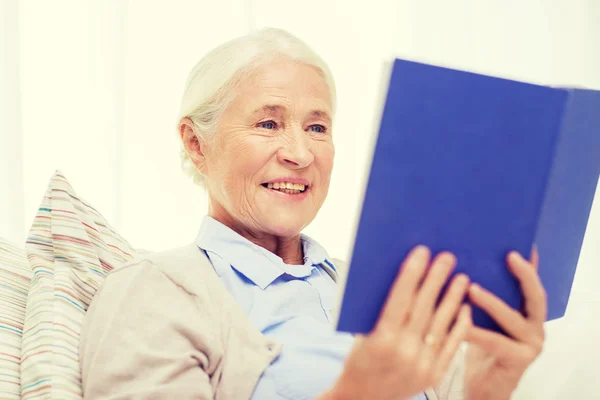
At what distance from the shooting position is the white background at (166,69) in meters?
2.37

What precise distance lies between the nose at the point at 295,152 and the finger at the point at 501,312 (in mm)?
602

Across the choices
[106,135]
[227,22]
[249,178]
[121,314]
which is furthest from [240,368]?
[227,22]

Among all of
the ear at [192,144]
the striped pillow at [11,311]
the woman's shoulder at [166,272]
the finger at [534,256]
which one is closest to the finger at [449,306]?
the finger at [534,256]

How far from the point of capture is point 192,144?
154 centimetres

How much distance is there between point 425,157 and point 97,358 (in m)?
0.62

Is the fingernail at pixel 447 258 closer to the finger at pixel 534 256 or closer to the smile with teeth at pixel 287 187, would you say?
the finger at pixel 534 256

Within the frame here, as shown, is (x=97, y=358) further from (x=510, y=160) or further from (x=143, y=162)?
(x=143, y=162)

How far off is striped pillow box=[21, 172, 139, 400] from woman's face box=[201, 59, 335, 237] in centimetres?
28

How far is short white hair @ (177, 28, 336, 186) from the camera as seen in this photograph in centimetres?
142

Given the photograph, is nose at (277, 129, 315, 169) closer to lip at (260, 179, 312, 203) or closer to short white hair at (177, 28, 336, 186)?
lip at (260, 179, 312, 203)

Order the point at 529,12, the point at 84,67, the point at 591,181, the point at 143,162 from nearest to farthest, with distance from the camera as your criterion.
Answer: the point at 591,181, the point at 84,67, the point at 143,162, the point at 529,12

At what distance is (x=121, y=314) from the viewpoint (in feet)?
3.64

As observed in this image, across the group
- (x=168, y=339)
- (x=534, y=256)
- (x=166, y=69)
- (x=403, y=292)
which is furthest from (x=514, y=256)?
(x=166, y=69)

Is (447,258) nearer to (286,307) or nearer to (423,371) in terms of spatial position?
(423,371)
